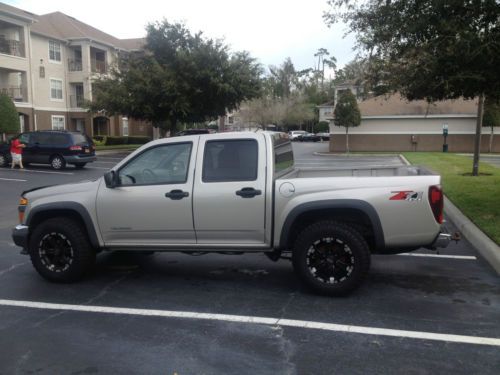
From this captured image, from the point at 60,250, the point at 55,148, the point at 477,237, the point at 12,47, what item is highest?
the point at 12,47

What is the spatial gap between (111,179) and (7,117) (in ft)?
85.8

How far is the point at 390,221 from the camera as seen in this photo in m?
5.09

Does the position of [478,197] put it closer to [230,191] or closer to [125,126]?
[230,191]

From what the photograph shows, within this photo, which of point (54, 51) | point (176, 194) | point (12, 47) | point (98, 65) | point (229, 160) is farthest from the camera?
point (98, 65)

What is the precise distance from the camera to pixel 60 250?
589 cm

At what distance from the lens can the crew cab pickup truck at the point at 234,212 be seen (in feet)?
16.8

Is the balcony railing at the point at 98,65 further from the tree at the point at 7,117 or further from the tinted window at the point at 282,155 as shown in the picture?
the tinted window at the point at 282,155

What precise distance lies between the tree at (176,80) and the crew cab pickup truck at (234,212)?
24.4 meters

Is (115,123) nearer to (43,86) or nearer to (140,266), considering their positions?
(43,86)

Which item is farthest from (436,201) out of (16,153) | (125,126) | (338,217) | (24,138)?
(125,126)

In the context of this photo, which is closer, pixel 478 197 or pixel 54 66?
pixel 478 197

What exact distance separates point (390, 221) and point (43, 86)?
3731 centimetres

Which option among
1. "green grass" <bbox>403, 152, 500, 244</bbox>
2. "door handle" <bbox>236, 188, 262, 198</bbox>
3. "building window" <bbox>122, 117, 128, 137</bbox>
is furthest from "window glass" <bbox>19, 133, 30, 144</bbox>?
"building window" <bbox>122, 117, 128, 137</bbox>

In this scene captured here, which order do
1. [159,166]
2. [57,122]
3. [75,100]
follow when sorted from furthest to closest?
1. [75,100]
2. [57,122]
3. [159,166]
